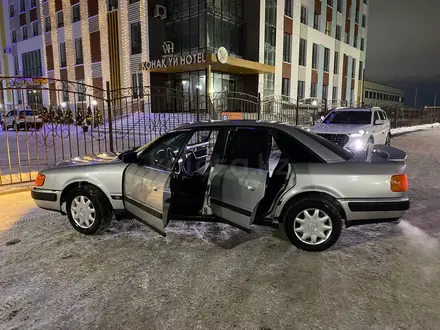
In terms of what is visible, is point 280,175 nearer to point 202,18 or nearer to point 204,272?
point 204,272

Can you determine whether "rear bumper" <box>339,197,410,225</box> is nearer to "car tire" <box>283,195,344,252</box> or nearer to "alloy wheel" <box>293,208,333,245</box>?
"car tire" <box>283,195,344,252</box>

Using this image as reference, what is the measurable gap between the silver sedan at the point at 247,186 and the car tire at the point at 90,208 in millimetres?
13

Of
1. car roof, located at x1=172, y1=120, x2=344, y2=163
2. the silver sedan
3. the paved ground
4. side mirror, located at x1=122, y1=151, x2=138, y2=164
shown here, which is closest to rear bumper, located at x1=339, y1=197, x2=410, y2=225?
the silver sedan

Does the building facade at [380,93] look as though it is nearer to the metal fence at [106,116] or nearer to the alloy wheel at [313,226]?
the metal fence at [106,116]

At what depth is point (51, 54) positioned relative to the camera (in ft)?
120

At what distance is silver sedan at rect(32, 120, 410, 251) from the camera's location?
3820 millimetres

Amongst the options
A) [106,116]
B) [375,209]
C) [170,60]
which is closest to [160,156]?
[375,209]

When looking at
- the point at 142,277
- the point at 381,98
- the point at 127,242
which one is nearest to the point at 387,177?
the point at 142,277

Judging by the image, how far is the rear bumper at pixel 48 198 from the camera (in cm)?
455

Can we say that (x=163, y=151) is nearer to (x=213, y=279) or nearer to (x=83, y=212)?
(x=83, y=212)

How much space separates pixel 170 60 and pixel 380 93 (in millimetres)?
65116

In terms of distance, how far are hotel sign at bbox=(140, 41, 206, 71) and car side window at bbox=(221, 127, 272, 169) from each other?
18801 millimetres

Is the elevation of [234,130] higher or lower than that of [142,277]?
higher

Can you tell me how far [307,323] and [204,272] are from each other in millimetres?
1230
